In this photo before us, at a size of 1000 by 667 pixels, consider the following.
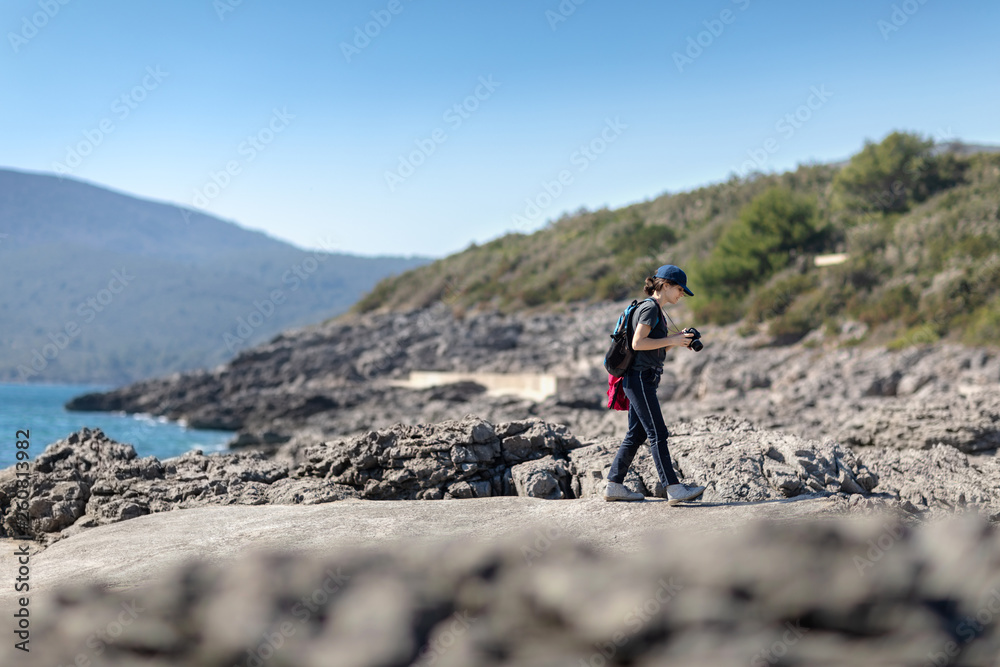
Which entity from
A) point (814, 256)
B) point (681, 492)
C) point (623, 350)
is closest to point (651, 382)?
point (623, 350)

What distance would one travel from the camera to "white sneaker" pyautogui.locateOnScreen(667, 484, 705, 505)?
490 cm

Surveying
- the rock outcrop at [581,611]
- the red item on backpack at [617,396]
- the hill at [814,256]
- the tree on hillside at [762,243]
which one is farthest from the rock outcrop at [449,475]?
the tree on hillside at [762,243]

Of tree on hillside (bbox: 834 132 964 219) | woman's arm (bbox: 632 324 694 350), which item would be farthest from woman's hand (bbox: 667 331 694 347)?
tree on hillside (bbox: 834 132 964 219)

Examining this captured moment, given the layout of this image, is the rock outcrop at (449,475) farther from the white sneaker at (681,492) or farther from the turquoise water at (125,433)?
the turquoise water at (125,433)

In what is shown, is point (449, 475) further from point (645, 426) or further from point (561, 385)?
point (561, 385)

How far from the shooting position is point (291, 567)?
125 inches

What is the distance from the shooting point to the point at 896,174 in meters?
38.6

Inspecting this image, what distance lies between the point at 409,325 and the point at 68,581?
36915 mm

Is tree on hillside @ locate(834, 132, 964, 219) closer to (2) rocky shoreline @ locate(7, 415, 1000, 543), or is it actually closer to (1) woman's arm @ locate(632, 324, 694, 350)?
(2) rocky shoreline @ locate(7, 415, 1000, 543)

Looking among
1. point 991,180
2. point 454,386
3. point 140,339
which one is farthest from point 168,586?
point 140,339

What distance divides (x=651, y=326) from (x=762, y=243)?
97.4 feet

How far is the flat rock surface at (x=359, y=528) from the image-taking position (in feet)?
14.2

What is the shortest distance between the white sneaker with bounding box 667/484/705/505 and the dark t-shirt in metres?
0.81

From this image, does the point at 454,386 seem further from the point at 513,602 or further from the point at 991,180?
the point at 991,180
